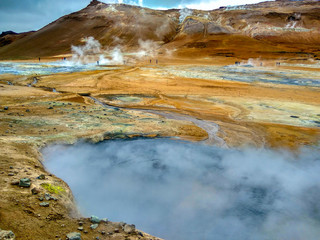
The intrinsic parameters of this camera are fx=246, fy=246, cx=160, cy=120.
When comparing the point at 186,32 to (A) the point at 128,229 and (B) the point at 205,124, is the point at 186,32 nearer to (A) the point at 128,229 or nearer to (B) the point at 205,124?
(B) the point at 205,124

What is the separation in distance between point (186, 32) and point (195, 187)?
7449 centimetres

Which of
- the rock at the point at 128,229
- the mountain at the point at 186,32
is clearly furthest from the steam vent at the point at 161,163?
the mountain at the point at 186,32

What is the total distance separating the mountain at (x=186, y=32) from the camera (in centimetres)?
6366

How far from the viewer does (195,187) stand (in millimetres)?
6840

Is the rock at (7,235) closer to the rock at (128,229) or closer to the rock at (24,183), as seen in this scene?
the rock at (24,183)

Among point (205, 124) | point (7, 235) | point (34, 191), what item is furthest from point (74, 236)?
point (205, 124)

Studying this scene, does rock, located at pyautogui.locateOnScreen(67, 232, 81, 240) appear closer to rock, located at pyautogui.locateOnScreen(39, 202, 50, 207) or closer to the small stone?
rock, located at pyautogui.locateOnScreen(39, 202, 50, 207)

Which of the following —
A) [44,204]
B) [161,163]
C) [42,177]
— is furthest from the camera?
[161,163]

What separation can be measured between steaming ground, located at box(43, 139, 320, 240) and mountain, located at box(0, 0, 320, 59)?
2048 inches

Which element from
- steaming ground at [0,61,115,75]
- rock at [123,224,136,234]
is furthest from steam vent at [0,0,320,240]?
steaming ground at [0,61,115,75]

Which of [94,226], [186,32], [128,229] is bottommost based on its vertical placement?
[128,229]

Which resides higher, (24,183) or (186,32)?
(186,32)

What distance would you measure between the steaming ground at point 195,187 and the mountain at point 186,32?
52.0 m

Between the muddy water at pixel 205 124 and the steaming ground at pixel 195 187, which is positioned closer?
the steaming ground at pixel 195 187
